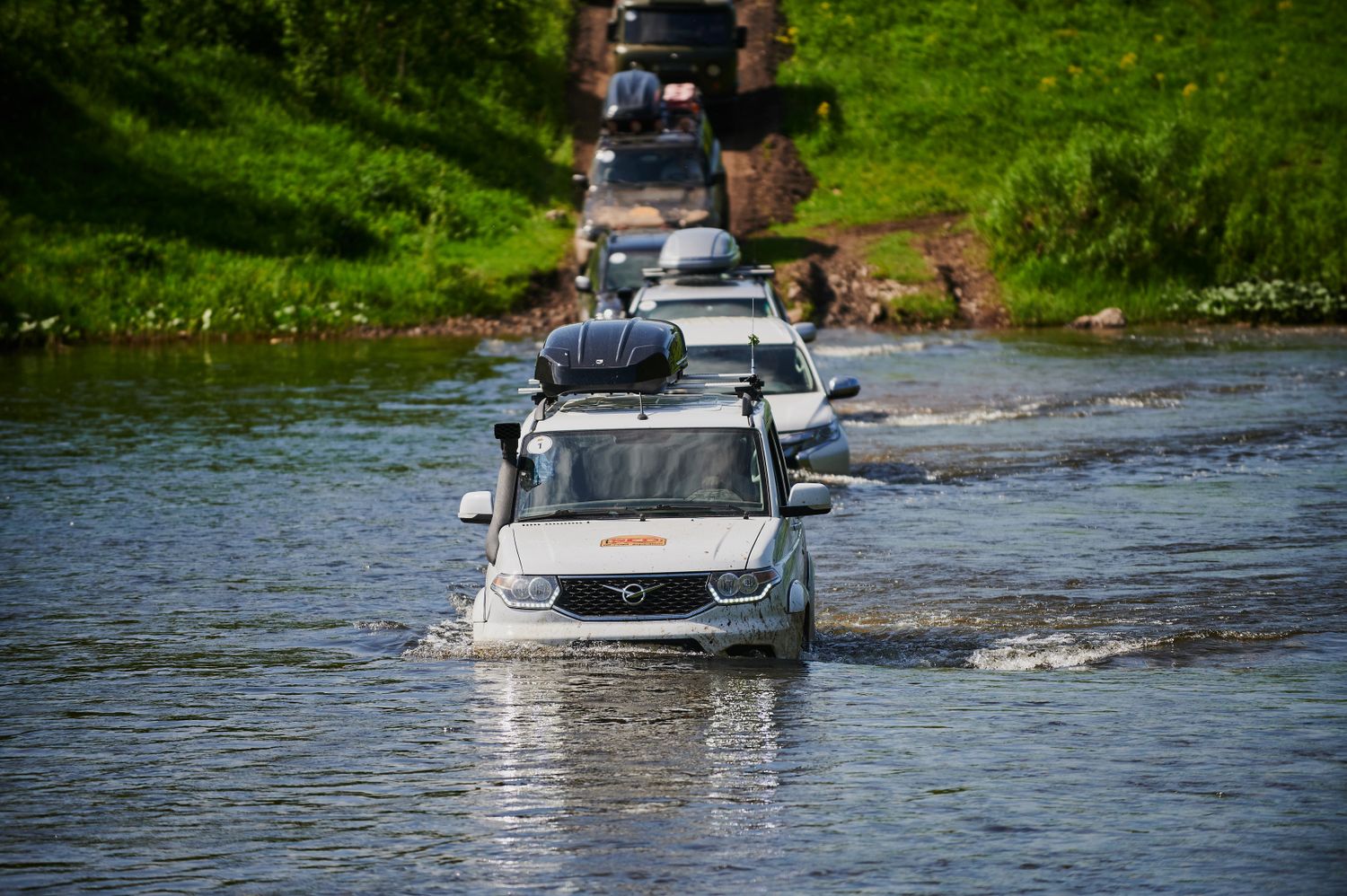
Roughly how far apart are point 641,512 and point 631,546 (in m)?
0.49

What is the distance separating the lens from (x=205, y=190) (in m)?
37.3

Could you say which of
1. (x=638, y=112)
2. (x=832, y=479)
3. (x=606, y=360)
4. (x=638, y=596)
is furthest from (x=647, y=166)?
(x=638, y=596)

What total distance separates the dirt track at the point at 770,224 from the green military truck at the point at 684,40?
2.02 meters

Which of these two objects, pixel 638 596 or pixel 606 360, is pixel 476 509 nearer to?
pixel 606 360

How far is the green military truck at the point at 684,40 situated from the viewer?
41344mm

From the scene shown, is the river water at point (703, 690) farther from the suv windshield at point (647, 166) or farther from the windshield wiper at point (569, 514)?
the suv windshield at point (647, 166)

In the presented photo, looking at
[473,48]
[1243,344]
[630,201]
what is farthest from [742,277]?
[473,48]

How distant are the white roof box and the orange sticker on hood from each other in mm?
13533

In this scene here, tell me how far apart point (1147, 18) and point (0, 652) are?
4292 centimetres

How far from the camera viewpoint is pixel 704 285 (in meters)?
22.4

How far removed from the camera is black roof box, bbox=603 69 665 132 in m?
35.7

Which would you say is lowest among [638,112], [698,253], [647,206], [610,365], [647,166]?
[610,365]

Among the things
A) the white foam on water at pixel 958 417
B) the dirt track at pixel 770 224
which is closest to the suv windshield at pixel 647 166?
the dirt track at pixel 770 224

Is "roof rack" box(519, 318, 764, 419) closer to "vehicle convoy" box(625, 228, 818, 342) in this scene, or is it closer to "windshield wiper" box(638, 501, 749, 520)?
"windshield wiper" box(638, 501, 749, 520)
